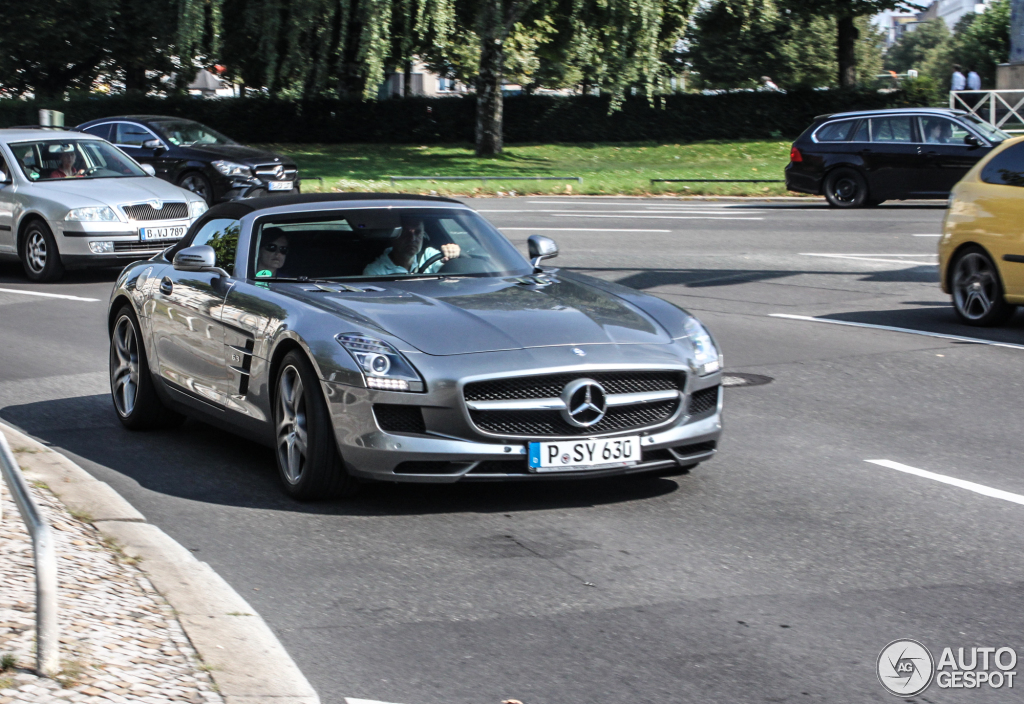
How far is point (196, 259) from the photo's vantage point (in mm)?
7379

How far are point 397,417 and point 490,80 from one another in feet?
111

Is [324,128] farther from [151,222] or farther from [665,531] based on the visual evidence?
[665,531]

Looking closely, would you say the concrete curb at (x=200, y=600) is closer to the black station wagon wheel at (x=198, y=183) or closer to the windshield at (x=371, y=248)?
the windshield at (x=371, y=248)

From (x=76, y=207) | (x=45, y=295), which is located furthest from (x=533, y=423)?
(x=76, y=207)

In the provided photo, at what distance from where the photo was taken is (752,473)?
7.20 m

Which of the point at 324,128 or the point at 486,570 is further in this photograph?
the point at 324,128

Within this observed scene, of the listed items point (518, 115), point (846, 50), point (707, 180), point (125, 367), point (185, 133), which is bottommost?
point (125, 367)

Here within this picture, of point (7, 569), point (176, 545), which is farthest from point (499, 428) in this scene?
point (7, 569)

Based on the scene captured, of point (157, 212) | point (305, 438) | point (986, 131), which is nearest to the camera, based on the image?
point (305, 438)

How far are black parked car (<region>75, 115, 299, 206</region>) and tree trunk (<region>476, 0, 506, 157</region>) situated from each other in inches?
388

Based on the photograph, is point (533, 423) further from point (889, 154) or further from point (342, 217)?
point (889, 154)

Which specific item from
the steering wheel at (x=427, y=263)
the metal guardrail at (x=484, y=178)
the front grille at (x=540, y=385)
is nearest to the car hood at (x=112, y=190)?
the steering wheel at (x=427, y=263)

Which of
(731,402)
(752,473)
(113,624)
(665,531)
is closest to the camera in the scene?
(113,624)

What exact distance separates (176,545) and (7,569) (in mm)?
→ 812
